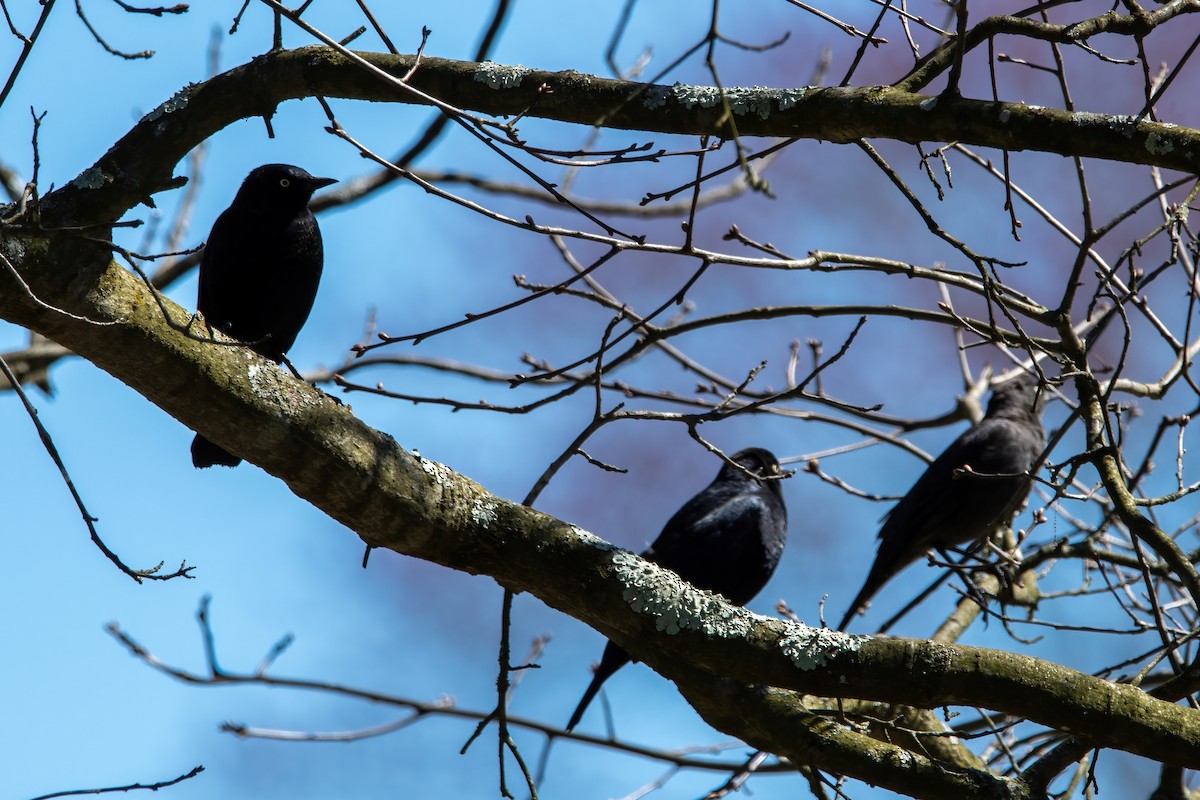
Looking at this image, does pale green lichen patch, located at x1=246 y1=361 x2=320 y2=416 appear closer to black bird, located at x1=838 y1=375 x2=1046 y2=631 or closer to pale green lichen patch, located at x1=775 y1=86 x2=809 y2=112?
pale green lichen patch, located at x1=775 y1=86 x2=809 y2=112

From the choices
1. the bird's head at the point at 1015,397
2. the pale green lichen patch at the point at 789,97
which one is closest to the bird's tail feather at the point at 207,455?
the pale green lichen patch at the point at 789,97

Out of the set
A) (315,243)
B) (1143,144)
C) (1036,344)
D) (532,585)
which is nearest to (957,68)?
(1143,144)

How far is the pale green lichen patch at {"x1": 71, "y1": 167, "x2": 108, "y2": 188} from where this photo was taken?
7.83 ft

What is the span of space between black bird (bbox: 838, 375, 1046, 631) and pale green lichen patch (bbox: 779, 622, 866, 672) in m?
2.90

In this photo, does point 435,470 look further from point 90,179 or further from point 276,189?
point 276,189

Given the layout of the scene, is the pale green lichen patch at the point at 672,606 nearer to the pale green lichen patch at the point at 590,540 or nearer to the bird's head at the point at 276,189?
the pale green lichen patch at the point at 590,540

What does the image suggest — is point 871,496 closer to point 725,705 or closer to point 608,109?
point 725,705

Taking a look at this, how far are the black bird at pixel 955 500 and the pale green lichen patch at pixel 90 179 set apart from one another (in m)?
3.92

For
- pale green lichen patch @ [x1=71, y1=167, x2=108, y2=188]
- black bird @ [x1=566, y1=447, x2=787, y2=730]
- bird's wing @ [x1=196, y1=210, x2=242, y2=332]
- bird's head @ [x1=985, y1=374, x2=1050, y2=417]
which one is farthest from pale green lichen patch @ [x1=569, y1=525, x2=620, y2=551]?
bird's head @ [x1=985, y1=374, x2=1050, y2=417]

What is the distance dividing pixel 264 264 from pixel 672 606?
2.03 metres

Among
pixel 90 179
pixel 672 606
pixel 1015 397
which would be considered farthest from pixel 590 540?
pixel 1015 397

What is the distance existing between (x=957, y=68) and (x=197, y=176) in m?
6.14

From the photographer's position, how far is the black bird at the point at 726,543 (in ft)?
17.2

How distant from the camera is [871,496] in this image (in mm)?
4613
